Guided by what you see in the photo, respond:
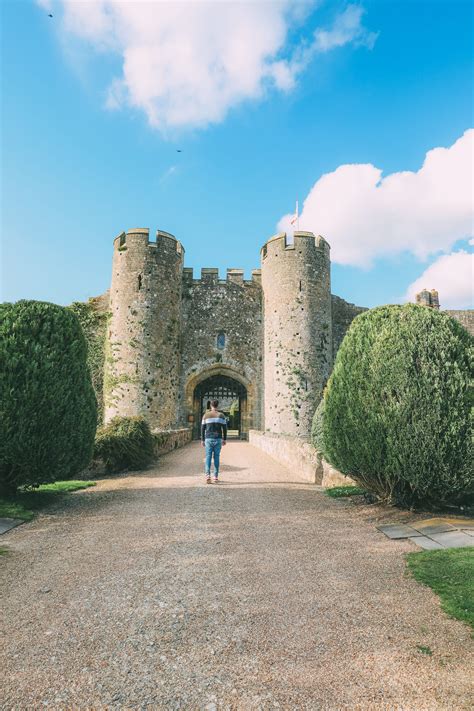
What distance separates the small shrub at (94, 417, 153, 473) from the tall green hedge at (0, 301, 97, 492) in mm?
3007

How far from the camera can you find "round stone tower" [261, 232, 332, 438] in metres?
18.9

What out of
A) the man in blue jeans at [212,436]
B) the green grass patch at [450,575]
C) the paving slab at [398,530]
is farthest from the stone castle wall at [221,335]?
the green grass patch at [450,575]

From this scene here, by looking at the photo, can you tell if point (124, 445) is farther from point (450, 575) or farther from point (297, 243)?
point (297, 243)

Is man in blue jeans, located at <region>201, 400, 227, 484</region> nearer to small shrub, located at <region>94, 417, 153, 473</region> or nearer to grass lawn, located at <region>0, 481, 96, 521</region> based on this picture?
grass lawn, located at <region>0, 481, 96, 521</region>

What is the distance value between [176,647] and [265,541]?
2.08 meters

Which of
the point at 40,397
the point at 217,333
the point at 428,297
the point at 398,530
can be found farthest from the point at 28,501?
the point at 428,297

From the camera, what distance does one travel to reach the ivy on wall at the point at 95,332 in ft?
68.3

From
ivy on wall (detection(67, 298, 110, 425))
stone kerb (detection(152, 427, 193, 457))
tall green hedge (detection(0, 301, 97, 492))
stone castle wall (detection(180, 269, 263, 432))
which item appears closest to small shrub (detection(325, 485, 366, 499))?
tall green hedge (detection(0, 301, 97, 492))

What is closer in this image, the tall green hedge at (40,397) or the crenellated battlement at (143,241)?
the tall green hedge at (40,397)

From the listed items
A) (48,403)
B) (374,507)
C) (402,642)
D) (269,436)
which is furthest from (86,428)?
(269,436)

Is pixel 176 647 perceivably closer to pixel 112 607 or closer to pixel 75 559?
pixel 112 607

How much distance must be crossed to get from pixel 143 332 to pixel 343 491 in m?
13.8

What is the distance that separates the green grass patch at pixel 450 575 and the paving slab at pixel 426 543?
16 cm

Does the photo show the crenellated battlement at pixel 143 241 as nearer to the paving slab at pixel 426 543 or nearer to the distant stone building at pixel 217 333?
the distant stone building at pixel 217 333
